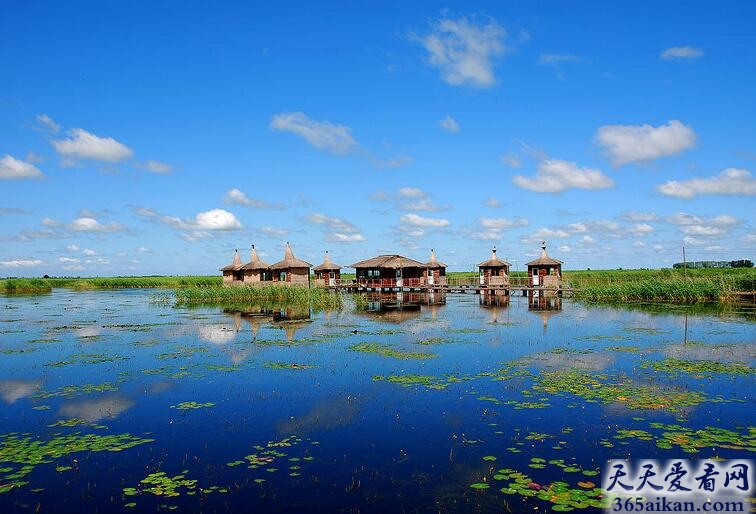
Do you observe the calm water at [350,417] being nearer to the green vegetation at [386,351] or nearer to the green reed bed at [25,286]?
the green vegetation at [386,351]

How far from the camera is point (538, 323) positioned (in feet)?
92.6

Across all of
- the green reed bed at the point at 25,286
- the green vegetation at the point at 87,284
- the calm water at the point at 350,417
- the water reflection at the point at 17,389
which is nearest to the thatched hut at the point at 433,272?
the green vegetation at the point at 87,284

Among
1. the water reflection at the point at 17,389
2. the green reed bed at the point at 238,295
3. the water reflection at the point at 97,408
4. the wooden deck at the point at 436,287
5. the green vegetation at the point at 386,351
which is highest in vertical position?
the wooden deck at the point at 436,287

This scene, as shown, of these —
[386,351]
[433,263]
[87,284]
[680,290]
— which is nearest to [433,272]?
[433,263]

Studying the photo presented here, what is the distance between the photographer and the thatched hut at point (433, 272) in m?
60.6

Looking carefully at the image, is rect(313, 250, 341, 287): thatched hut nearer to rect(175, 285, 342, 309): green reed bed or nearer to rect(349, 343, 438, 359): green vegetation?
rect(175, 285, 342, 309): green reed bed

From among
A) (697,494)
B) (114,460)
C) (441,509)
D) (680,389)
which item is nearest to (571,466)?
(697,494)

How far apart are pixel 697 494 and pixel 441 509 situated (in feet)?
11.6

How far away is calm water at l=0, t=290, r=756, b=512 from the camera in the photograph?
7840mm

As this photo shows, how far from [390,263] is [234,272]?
62.1 ft

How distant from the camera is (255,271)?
60312 mm

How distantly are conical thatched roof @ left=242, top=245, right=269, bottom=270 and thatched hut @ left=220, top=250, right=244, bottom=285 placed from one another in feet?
6.10

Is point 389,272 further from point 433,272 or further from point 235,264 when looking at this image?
point 235,264

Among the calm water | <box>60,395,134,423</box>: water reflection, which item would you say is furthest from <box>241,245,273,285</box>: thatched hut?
<box>60,395,134,423</box>: water reflection
